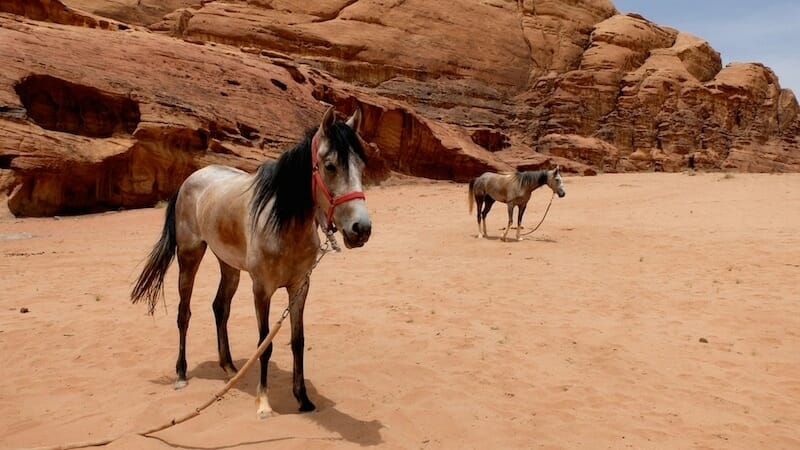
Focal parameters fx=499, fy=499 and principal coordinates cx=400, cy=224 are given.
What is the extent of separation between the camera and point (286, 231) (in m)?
3.59

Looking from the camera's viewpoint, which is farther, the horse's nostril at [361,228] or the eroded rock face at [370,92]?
the eroded rock face at [370,92]

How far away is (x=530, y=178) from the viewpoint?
14.2 metres

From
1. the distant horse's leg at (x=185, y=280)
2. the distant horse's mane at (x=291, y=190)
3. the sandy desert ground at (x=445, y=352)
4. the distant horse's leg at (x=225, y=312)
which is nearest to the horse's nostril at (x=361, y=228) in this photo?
the distant horse's mane at (x=291, y=190)

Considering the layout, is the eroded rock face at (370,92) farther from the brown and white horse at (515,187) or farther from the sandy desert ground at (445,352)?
the brown and white horse at (515,187)

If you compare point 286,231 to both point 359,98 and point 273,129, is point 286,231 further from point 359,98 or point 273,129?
point 359,98

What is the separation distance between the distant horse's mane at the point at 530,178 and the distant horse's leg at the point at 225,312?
35.3 ft

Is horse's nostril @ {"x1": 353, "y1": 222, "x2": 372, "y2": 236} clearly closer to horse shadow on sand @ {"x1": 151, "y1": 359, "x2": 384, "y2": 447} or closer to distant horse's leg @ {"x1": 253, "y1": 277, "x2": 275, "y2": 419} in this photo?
distant horse's leg @ {"x1": 253, "y1": 277, "x2": 275, "y2": 419}

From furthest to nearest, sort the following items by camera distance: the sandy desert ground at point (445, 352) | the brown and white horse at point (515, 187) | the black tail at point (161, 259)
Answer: the brown and white horse at point (515, 187) < the black tail at point (161, 259) < the sandy desert ground at point (445, 352)

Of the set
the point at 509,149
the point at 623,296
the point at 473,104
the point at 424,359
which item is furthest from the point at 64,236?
the point at 473,104

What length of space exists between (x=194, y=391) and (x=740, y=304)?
284 inches

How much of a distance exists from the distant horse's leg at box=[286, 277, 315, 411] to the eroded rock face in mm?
15234

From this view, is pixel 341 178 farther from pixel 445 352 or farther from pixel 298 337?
pixel 445 352

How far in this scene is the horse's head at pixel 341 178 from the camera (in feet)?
10.4

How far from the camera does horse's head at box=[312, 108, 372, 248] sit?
318 centimetres
